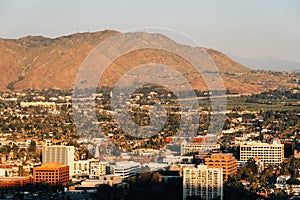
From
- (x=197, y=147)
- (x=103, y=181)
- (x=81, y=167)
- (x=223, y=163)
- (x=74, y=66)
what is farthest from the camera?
(x=74, y=66)

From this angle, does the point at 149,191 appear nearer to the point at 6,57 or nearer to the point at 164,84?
the point at 164,84

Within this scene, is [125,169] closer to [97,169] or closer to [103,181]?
[103,181]

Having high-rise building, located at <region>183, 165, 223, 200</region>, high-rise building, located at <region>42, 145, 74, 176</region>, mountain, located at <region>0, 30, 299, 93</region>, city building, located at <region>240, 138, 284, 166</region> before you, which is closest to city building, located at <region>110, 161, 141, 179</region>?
high-rise building, located at <region>42, 145, 74, 176</region>

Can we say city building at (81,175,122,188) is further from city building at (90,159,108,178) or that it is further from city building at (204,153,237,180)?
city building at (204,153,237,180)

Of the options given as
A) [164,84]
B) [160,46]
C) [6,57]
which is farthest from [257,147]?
[6,57]

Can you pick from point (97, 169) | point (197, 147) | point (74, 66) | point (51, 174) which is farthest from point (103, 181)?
point (74, 66)

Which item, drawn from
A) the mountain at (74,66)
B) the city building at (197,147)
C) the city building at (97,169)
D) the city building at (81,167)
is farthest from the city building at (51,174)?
the mountain at (74,66)
